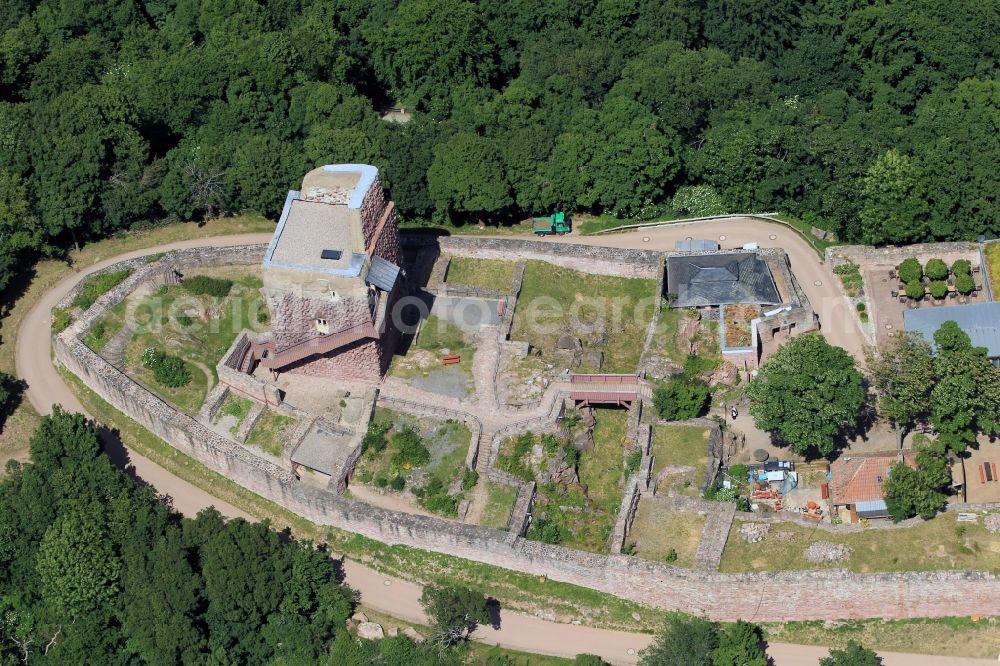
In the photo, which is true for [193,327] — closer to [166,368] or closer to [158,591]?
[166,368]

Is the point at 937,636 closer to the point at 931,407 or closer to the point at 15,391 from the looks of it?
the point at 931,407

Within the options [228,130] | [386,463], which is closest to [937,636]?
[386,463]

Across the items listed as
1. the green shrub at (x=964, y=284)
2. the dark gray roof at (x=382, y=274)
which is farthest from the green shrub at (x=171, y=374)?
the green shrub at (x=964, y=284)


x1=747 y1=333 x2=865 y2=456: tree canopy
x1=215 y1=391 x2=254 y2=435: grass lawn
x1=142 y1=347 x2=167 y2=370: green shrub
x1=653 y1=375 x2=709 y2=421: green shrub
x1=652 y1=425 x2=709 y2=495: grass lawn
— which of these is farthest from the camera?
x1=142 y1=347 x2=167 y2=370: green shrub

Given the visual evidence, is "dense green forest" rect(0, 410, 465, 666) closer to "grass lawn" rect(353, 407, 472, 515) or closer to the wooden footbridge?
"grass lawn" rect(353, 407, 472, 515)

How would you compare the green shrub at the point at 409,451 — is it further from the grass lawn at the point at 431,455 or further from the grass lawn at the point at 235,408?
the grass lawn at the point at 235,408

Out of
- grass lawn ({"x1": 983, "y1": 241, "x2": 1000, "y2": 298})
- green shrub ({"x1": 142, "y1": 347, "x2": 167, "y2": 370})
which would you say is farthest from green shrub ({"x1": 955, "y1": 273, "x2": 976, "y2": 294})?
green shrub ({"x1": 142, "y1": 347, "x2": 167, "y2": 370})
